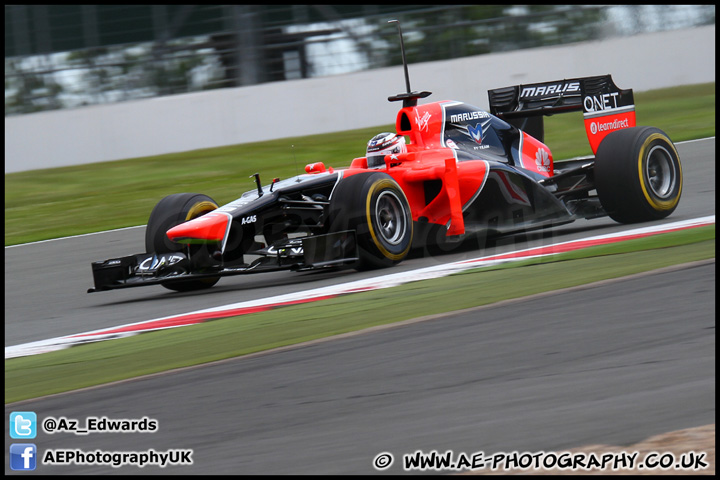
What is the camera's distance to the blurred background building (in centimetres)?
1981

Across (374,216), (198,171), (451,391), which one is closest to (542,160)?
(374,216)

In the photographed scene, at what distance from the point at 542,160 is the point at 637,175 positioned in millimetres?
1143

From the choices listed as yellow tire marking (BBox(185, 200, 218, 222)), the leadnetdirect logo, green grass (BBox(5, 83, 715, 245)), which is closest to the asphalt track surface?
yellow tire marking (BBox(185, 200, 218, 222))

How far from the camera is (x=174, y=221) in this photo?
28.9 feet

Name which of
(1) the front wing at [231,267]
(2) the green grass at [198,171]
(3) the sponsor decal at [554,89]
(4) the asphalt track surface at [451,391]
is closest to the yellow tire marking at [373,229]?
(1) the front wing at [231,267]

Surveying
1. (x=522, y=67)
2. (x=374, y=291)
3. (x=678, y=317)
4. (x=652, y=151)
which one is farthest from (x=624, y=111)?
(x=522, y=67)

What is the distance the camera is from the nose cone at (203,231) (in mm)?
8148

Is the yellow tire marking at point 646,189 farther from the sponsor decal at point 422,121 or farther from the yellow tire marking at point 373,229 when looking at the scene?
the yellow tire marking at point 373,229

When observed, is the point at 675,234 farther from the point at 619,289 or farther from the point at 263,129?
the point at 263,129

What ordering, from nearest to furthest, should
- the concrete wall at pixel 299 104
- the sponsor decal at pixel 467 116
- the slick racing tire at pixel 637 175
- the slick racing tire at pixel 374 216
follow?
1. the slick racing tire at pixel 374 216
2. the slick racing tire at pixel 637 175
3. the sponsor decal at pixel 467 116
4. the concrete wall at pixel 299 104

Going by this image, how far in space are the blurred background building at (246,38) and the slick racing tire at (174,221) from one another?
11.0 metres

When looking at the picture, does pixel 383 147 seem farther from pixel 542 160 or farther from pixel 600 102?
pixel 600 102

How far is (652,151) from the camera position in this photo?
9547mm

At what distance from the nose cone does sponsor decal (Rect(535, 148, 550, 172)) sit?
3.40m
